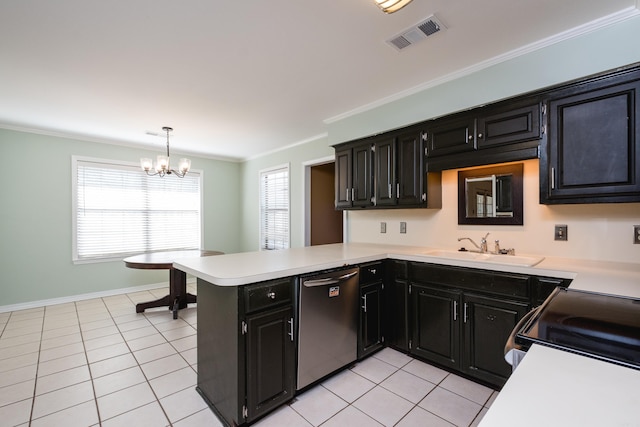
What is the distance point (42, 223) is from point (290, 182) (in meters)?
3.67

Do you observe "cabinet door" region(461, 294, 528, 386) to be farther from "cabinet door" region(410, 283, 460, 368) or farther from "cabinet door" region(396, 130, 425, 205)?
"cabinet door" region(396, 130, 425, 205)

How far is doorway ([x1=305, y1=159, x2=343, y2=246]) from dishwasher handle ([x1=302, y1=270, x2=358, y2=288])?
246 centimetres

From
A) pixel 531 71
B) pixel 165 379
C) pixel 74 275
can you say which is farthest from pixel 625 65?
pixel 74 275

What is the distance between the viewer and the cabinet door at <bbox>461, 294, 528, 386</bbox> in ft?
6.81

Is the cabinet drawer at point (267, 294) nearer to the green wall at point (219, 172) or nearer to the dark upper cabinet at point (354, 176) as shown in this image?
the dark upper cabinet at point (354, 176)

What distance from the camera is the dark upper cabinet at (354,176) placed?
3.29 meters

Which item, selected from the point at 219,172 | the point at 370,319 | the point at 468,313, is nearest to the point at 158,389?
the point at 370,319

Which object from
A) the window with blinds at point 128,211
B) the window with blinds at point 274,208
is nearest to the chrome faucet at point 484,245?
the window with blinds at point 274,208

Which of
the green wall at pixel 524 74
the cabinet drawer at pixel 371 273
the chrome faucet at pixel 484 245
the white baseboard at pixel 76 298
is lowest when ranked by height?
the white baseboard at pixel 76 298

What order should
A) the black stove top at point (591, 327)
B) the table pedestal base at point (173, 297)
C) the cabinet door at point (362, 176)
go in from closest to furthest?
the black stove top at point (591, 327)
the cabinet door at point (362, 176)
the table pedestal base at point (173, 297)

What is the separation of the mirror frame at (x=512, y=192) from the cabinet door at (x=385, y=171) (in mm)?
638

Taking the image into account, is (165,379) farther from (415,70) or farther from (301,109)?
(415,70)

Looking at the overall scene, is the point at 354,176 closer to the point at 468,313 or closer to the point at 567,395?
the point at 468,313

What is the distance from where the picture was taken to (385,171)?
3115 millimetres
